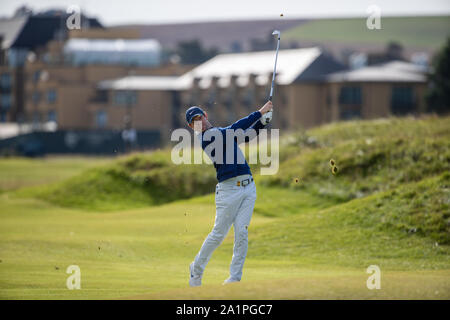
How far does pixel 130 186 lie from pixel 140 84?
82345 millimetres

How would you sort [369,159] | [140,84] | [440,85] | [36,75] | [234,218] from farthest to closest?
[36,75]
[140,84]
[440,85]
[369,159]
[234,218]

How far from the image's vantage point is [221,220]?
43.0 feet

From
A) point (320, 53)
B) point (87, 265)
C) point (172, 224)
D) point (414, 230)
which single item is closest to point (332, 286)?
point (87, 265)

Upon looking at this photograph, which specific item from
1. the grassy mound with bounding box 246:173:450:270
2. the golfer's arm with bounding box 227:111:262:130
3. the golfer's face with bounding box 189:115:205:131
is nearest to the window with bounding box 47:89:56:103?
the grassy mound with bounding box 246:173:450:270

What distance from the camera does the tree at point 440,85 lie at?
10031cm

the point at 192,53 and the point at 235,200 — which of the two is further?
the point at 192,53

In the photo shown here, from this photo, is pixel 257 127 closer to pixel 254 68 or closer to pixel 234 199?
pixel 234 199

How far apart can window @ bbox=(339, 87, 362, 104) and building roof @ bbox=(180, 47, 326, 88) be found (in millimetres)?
6222

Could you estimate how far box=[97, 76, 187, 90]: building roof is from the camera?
119 m

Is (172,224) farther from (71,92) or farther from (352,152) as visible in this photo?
(71,92)

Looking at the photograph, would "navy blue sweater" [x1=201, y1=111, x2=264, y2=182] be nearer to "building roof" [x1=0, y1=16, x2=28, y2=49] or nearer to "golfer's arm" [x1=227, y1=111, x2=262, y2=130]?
"golfer's arm" [x1=227, y1=111, x2=262, y2=130]

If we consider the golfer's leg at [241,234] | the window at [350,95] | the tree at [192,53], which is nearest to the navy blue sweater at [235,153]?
the golfer's leg at [241,234]

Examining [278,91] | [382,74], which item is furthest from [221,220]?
[278,91]
